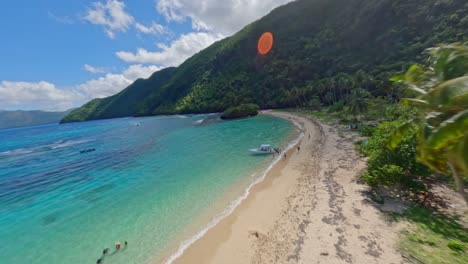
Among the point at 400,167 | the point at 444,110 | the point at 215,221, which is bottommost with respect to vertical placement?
the point at 215,221

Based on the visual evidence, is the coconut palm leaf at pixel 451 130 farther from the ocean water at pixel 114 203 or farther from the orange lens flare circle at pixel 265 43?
the orange lens flare circle at pixel 265 43

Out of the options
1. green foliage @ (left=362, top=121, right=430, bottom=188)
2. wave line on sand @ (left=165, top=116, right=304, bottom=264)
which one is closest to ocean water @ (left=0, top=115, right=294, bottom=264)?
wave line on sand @ (left=165, top=116, right=304, bottom=264)

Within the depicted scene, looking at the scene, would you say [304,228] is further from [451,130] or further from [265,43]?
[265,43]

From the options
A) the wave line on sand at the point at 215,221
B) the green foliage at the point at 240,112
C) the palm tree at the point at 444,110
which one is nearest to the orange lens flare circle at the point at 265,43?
the green foliage at the point at 240,112

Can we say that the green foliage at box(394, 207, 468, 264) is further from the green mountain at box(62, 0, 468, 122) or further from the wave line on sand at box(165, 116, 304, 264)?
the green mountain at box(62, 0, 468, 122)

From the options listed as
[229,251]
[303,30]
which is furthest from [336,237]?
[303,30]

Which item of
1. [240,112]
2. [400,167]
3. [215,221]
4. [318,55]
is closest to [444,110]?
[400,167]
